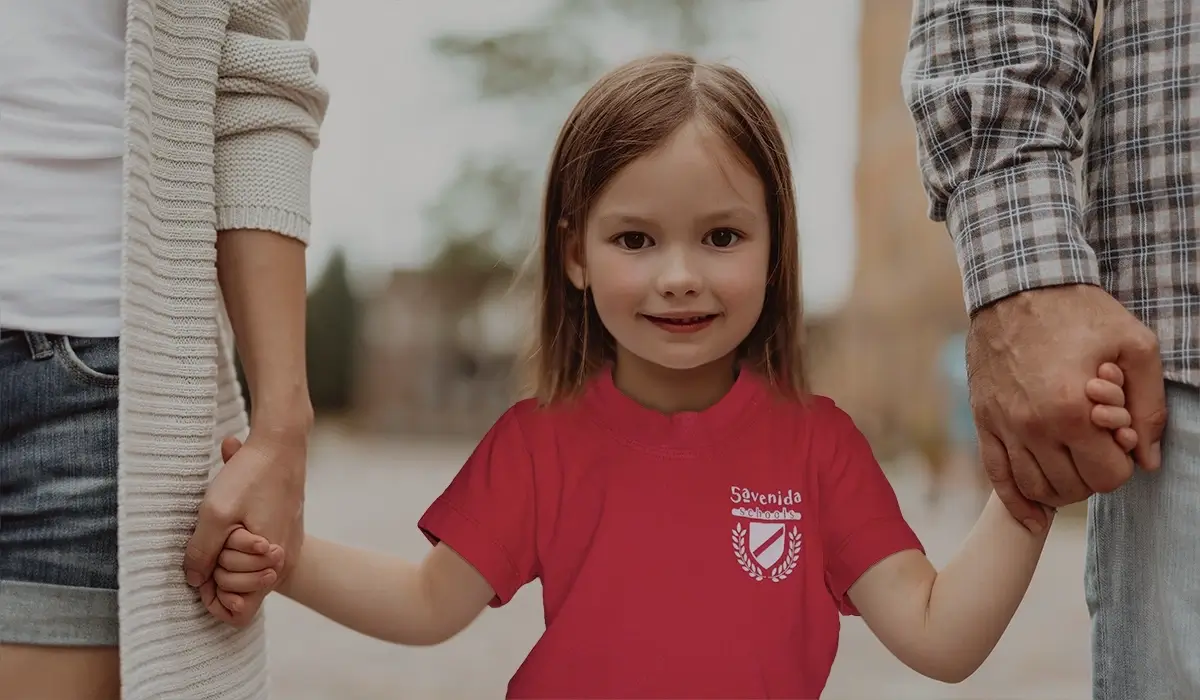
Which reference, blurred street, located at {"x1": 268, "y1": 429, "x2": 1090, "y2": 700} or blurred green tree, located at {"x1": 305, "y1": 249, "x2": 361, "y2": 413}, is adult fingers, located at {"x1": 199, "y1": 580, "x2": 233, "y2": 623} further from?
blurred green tree, located at {"x1": 305, "y1": 249, "x2": 361, "y2": 413}

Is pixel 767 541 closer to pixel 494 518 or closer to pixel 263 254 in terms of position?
pixel 494 518

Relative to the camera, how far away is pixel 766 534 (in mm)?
1485

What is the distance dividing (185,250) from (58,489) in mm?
283

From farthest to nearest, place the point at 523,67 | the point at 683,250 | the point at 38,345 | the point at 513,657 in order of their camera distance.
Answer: the point at 523,67, the point at 513,657, the point at 683,250, the point at 38,345

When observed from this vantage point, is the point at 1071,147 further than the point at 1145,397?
Yes

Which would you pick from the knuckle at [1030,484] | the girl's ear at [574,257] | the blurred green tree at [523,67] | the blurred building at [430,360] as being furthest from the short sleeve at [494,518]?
the blurred building at [430,360]

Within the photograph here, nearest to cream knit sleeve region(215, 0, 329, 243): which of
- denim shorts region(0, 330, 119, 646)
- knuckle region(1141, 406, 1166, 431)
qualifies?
denim shorts region(0, 330, 119, 646)

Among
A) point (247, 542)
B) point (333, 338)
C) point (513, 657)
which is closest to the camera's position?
point (247, 542)

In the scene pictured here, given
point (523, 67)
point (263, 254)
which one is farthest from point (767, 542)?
point (523, 67)

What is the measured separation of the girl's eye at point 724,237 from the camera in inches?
58.8

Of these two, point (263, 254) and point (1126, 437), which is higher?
point (263, 254)

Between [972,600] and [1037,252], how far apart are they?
1.31 feet

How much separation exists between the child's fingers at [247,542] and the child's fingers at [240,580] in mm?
26

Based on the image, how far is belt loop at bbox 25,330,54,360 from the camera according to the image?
1.25 m
